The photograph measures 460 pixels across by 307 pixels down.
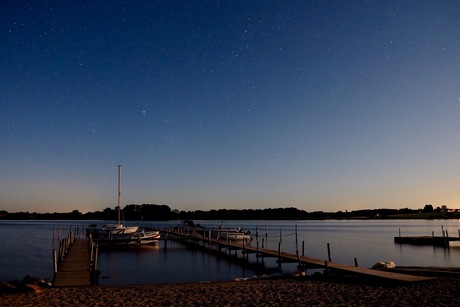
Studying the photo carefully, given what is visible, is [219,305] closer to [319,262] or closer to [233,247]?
[319,262]

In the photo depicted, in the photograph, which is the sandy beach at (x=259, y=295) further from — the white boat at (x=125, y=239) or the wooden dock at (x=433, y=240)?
the wooden dock at (x=433, y=240)

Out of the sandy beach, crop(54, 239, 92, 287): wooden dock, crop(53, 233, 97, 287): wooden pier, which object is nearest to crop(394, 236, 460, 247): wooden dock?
the sandy beach

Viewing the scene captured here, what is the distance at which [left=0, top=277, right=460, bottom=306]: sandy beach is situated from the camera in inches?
621

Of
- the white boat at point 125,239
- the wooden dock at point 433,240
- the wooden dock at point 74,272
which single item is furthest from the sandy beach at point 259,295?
the wooden dock at point 433,240

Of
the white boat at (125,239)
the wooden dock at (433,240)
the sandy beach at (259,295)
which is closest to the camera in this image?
the sandy beach at (259,295)

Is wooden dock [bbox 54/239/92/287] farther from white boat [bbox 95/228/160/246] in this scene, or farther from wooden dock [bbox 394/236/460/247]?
wooden dock [bbox 394/236/460/247]

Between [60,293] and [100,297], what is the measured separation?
90.9 inches

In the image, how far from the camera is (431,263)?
139 ft

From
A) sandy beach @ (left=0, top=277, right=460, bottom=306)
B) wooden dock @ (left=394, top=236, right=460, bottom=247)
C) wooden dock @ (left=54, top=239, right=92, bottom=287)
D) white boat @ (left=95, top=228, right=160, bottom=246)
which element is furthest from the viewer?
wooden dock @ (left=394, top=236, right=460, bottom=247)

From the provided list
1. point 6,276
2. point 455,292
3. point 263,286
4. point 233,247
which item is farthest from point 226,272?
point 455,292

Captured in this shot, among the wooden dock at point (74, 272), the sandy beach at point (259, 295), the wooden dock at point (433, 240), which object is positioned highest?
the wooden dock at point (74, 272)

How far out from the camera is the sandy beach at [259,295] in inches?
621

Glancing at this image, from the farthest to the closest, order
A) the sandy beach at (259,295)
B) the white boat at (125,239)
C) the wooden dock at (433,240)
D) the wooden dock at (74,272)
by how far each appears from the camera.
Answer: the wooden dock at (433,240) → the white boat at (125,239) → the wooden dock at (74,272) → the sandy beach at (259,295)

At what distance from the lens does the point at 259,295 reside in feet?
57.7
